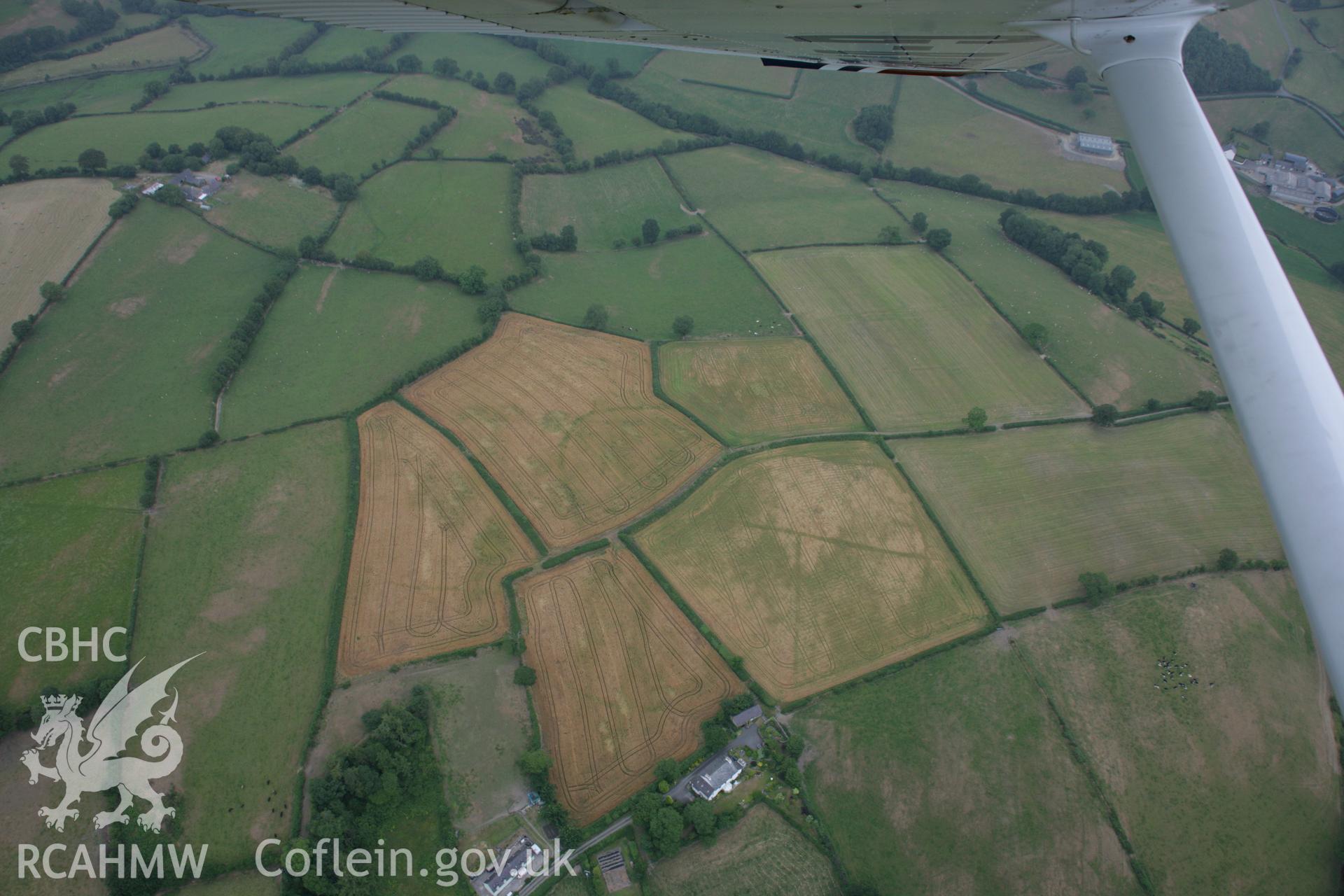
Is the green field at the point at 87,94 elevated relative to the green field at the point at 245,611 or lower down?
elevated

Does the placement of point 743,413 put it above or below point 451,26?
below

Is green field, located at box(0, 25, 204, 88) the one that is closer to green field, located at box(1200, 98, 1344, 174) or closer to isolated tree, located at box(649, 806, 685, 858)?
isolated tree, located at box(649, 806, 685, 858)

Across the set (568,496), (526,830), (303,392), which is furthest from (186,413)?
(526,830)

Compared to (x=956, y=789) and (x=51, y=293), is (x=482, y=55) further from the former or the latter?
(x=956, y=789)

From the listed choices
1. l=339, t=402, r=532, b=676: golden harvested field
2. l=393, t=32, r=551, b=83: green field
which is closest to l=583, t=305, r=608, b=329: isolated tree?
l=339, t=402, r=532, b=676: golden harvested field

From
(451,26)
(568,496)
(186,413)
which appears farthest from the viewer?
(186,413)

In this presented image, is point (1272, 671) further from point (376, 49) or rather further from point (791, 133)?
point (376, 49)

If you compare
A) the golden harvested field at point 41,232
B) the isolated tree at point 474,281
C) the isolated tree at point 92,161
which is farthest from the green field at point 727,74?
the golden harvested field at point 41,232

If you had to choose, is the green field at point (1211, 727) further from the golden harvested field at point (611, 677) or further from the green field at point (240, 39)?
Answer: the green field at point (240, 39)
